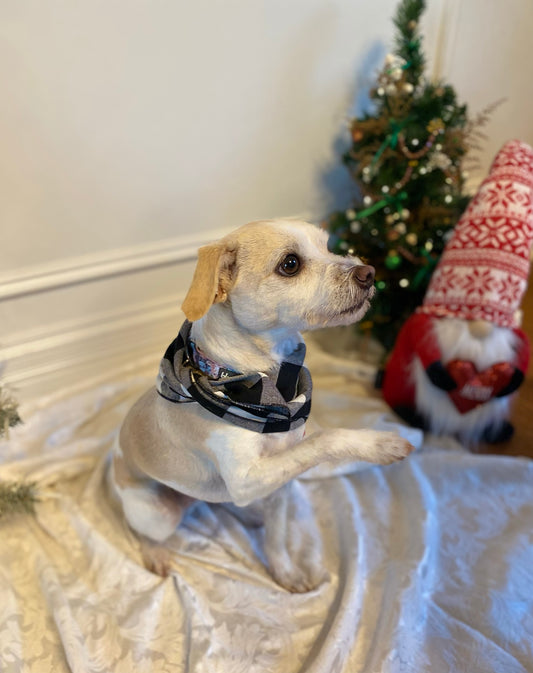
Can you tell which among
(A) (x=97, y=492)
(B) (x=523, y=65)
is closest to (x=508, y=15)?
(B) (x=523, y=65)

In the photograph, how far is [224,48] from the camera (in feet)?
6.35

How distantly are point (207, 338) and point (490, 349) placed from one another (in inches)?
44.3

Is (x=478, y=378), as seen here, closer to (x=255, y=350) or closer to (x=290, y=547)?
(x=290, y=547)

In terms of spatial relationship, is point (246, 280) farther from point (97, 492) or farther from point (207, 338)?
point (97, 492)

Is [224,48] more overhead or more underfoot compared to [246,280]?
more overhead

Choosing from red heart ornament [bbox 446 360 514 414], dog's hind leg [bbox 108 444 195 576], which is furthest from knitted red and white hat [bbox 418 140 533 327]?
dog's hind leg [bbox 108 444 195 576]

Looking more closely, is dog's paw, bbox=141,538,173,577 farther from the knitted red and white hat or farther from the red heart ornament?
the knitted red and white hat

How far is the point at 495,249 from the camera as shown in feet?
5.55

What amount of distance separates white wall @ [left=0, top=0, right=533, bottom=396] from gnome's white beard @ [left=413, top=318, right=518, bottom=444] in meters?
1.04

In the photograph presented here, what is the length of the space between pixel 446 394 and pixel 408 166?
91 cm

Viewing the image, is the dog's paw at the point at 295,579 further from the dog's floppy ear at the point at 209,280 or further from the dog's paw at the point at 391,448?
the dog's floppy ear at the point at 209,280

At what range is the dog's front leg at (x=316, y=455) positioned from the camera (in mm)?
1093

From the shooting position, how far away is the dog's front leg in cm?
109

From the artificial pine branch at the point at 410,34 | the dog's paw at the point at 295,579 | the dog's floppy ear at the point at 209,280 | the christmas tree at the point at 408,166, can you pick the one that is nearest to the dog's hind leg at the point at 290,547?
the dog's paw at the point at 295,579
